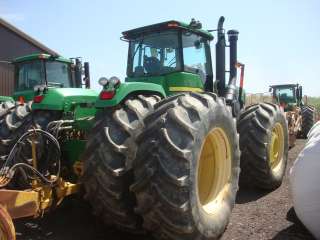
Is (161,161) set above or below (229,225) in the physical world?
above

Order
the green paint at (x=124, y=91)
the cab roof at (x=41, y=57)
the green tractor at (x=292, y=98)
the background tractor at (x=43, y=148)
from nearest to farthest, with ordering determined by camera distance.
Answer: the background tractor at (x=43, y=148)
the green paint at (x=124, y=91)
the cab roof at (x=41, y=57)
the green tractor at (x=292, y=98)

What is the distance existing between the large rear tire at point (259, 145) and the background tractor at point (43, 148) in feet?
7.23

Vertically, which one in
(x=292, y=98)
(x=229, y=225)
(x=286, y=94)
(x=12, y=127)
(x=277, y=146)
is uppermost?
(x=12, y=127)

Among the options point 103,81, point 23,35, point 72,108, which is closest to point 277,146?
point 72,108

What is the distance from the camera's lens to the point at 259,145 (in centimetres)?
537

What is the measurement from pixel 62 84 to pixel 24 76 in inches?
37.5

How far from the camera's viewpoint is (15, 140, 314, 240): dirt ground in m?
3.89

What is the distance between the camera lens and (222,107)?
370 centimetres

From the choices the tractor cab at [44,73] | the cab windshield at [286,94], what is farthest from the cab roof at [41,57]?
the cab windshield at [286,94]

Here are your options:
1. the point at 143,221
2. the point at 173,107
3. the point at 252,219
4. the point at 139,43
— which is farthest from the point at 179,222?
the point at 139,43

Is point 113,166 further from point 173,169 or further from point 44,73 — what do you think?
point 44,73

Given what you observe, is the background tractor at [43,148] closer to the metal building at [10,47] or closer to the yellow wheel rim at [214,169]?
the yellow wheel rim at [214,169]

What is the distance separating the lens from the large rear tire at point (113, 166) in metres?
3.18

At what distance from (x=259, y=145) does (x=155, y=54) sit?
187cm
